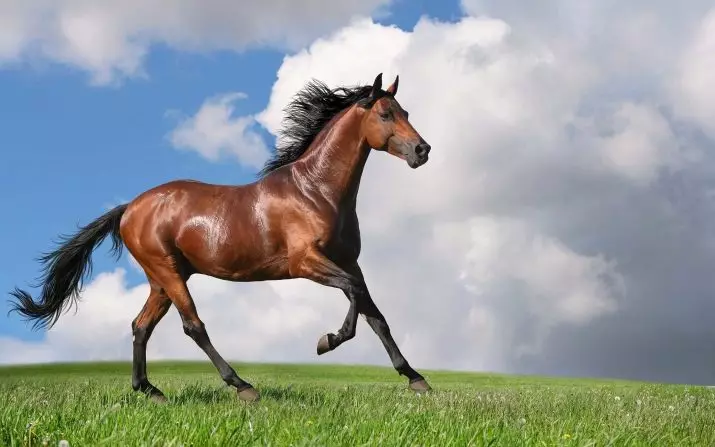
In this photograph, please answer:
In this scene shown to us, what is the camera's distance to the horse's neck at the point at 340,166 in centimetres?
872

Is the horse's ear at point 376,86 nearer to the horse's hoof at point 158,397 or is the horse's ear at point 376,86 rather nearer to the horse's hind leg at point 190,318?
the horse's hind leg at point 190,318

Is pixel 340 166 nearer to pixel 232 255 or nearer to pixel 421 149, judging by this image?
pixel 421 149

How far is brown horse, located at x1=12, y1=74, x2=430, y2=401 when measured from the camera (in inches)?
334

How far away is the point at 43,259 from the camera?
414 inches

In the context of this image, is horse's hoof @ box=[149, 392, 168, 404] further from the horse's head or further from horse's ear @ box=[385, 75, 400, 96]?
horse's ear @ box=[385, 75, 400, 96]

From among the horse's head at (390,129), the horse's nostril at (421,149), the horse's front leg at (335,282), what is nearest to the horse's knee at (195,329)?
the horse's front leg at (335,282)

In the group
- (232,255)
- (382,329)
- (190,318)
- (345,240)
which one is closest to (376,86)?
(345,240)

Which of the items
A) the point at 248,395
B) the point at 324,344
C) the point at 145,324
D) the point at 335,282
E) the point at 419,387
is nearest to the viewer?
the point at 335,282

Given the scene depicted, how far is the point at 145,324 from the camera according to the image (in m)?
9.29

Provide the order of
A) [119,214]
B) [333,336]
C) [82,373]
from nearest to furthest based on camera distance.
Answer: [333,336] < [119,214] < [82,373]

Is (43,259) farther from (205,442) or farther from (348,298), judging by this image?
(205,442)

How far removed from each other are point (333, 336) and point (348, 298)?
0.42 m

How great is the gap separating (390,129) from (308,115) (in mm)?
1344

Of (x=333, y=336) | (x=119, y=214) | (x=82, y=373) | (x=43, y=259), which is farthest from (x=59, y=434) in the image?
(x=82, y=373)
